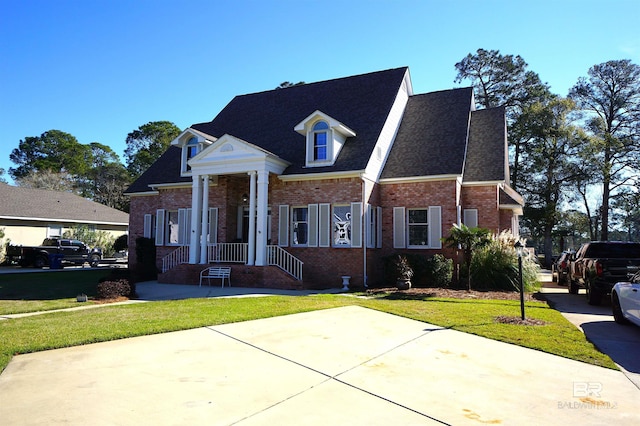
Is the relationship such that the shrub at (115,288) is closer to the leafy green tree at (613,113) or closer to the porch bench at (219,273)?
the porch bench at (219,273)

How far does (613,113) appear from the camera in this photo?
39.5 m

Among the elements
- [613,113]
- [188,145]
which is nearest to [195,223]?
[188,145]

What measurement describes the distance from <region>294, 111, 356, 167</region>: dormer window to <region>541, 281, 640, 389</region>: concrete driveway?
976 cm

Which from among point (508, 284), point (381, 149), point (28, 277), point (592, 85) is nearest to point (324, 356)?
point (508, 284)

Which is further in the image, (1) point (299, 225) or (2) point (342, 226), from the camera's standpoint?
(1) point (299, 225)

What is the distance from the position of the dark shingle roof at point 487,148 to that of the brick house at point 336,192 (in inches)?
3.1

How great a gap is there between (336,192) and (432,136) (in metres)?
6.02

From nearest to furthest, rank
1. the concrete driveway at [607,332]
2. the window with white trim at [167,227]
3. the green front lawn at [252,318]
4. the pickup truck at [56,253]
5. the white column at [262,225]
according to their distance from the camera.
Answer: the concrete driveway at [607,332] < the green front lawn at [252,318] < the white column at [262,225] < the window with white trim at [167,227] < the pickup truck at [56,253]

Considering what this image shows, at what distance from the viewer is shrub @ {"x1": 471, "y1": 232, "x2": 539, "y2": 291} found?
15.1 m

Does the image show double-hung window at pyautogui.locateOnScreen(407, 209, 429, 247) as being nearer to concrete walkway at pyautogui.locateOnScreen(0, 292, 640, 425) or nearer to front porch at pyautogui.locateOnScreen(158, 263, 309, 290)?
front porch at pyautogui.locateOnScreen(158, 263, 309, 290)

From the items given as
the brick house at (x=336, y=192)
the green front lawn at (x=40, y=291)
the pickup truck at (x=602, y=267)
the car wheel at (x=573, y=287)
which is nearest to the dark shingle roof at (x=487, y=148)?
the brick house at (x=336, y=192)

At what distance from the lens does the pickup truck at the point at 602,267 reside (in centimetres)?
1144

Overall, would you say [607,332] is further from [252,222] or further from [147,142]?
[147,142]

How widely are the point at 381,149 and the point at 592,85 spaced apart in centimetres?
3404
